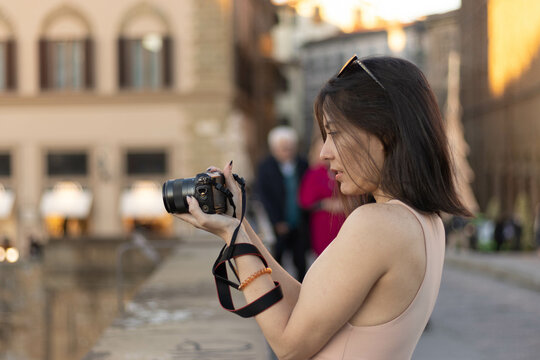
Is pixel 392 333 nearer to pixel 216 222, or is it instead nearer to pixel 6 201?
pixel 216 222

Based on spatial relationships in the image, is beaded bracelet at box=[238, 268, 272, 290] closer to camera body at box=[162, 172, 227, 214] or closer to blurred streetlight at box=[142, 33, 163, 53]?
camera body at box=[162, 172, 227, 214]

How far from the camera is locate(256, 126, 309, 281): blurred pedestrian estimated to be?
881 cm

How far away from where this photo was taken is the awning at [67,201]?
28016mm

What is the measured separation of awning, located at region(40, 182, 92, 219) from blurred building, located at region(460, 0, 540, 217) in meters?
13.4

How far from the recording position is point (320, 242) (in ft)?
25.4

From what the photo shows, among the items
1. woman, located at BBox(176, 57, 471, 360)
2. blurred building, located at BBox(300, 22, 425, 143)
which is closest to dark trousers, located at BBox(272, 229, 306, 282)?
woman, located at BBox(176, 57, 471, 360)

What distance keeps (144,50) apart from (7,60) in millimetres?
4317

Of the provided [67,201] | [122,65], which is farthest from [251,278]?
[122,65]

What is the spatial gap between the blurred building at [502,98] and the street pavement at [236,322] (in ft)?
50.7

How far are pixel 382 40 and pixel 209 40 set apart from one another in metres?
49.7

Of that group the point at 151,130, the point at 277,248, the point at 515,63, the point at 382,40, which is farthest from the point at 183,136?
the point at 382,40

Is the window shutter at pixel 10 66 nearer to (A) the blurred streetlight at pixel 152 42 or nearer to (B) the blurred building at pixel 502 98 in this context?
(A) the blurred streetlight at pixel 152 42

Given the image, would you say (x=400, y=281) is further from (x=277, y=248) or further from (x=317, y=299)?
(x=277, y=248)

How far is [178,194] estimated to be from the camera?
212cm
